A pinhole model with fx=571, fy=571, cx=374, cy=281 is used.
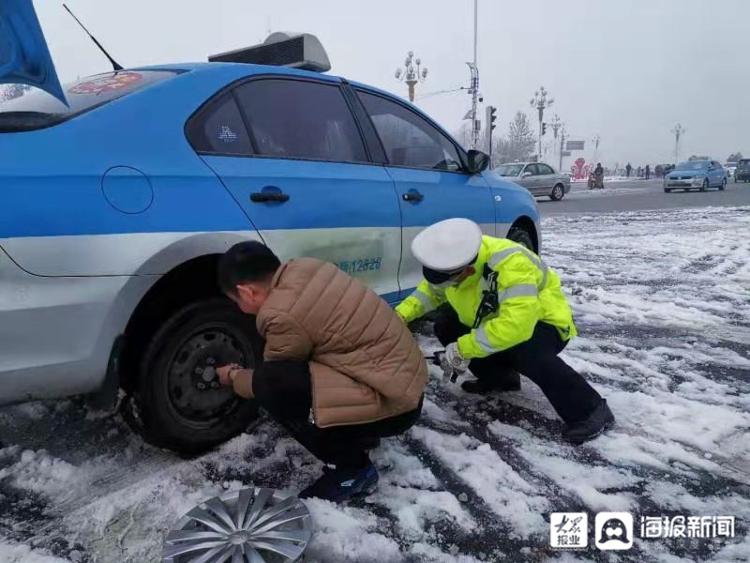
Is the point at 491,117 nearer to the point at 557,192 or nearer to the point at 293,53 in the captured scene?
the point at 557,192

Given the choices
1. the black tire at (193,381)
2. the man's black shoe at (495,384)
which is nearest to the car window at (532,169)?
the man's black shoe at (495,384)

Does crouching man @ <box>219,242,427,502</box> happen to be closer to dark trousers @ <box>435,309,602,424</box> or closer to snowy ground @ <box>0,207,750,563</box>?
snowy ground @ <box>0,207,750,563</box>

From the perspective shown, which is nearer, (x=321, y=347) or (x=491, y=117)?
(x=321, y=347)

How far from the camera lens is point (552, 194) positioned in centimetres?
2269

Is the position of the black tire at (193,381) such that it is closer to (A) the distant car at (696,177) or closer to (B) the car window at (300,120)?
(B) the car window at (300,120)

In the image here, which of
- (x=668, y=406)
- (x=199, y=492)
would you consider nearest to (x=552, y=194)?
(x=668, y=406)

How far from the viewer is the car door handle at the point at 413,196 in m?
3.12

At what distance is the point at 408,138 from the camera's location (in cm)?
348

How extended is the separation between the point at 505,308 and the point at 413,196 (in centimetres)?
101

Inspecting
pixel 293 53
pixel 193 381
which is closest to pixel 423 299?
pixel 193 381

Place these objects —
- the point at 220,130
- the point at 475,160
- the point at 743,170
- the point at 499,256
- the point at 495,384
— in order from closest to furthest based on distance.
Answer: the point at 220,130 < the point at 499,256 < the point at 495,384 < the point at 475,160 < the point at 743,170

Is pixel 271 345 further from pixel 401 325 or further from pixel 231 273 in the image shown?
pixel 401 325

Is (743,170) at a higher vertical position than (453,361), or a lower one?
lower

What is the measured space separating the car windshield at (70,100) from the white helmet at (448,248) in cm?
130
